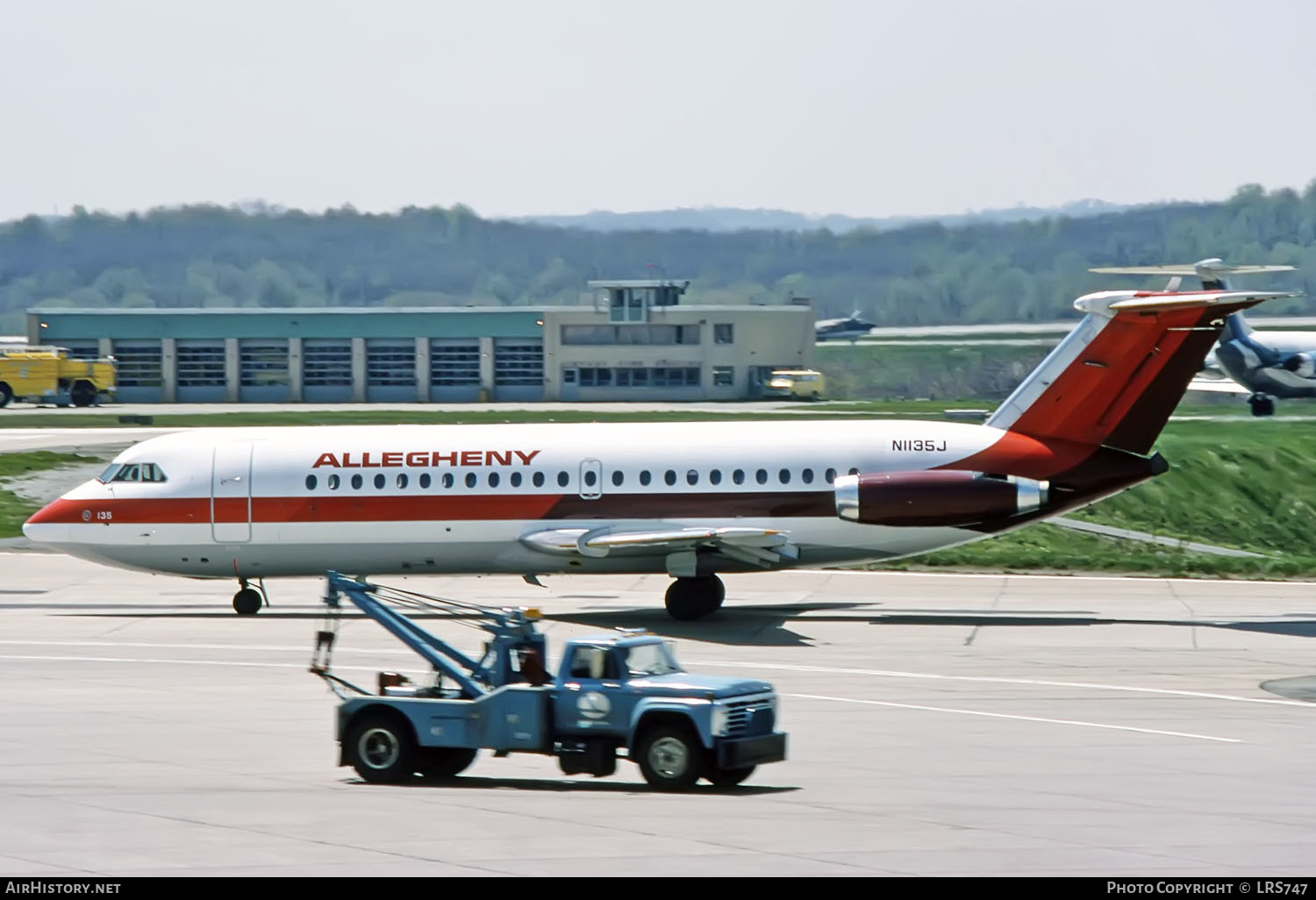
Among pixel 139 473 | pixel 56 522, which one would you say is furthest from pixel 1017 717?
pixel 56 522

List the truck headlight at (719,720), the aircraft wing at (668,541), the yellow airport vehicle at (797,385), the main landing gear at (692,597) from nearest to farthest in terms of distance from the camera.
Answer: the truck headlight at (719,720)
the aircraft wing at (668,541)
the main landing gear at (692,597)
the yellow airport vehicle at (797,385)

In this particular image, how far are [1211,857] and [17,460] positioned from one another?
167ft

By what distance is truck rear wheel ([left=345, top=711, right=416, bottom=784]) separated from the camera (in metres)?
17.8

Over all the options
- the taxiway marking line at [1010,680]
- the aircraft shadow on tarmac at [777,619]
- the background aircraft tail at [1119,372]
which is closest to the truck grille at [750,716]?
the taxiway marking line at [1010,680]

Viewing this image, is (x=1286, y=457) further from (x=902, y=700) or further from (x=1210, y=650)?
(x=902, y=700)

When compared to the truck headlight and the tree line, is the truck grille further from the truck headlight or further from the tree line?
the tree line

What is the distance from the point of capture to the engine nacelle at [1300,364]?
239 ft

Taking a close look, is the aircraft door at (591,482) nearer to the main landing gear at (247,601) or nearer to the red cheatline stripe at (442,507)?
the red cheatline stripe at (442,507)

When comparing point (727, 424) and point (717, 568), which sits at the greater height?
point (727, 424)

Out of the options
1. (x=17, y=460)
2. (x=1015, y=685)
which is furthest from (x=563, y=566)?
(x=17, y=460)

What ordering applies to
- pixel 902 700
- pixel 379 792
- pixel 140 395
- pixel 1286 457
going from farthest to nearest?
pixel 140 395 < pixel 1286 457 < pixel 902 700 < pixel 379 792

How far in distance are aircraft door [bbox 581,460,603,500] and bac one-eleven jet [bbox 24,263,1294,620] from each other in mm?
33

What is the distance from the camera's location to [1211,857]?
13836 millimetres

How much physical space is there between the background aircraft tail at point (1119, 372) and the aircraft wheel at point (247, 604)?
1484 centimetres
